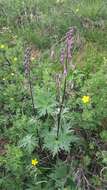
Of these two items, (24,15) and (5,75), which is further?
(24,15)

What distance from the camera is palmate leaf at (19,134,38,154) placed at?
3.55m

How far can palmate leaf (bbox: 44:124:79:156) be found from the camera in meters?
3.48

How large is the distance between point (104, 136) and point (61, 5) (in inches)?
106

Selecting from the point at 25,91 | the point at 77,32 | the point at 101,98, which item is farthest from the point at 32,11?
the point at 101,98

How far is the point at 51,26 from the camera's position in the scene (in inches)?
213

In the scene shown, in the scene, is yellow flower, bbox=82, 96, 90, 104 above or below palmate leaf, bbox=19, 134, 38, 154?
above

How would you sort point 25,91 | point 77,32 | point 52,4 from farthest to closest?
point 52,4 < point 77,32 < point 25,91

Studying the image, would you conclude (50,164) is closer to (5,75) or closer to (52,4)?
(5,75)

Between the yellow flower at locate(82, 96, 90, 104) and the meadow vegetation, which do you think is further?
the yellow flower at locate(82, 96, 90, 104)

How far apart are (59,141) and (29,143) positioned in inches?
10.1

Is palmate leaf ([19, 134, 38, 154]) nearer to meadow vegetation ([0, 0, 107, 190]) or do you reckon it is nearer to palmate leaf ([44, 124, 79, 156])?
meadow vegetation ([0, 0, 107, 190])

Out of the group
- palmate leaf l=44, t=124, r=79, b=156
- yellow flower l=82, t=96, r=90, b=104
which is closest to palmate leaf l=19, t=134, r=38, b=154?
palmate leaf l=44, t=124, r=79, b=156

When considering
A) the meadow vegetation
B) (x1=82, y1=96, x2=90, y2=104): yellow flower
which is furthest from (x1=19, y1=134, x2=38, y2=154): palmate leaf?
(x1=82, y1=96, x2=90, y2=104): yellow flower

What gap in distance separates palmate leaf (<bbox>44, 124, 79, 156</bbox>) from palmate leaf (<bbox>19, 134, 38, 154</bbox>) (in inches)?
4.0
